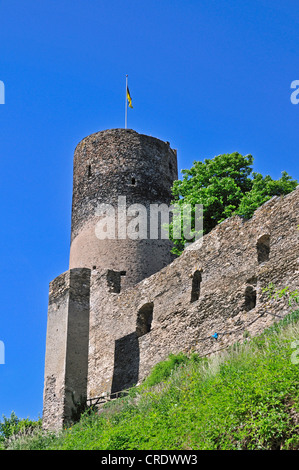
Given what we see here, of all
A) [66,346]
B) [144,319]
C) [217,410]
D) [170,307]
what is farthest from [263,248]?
[217,410]

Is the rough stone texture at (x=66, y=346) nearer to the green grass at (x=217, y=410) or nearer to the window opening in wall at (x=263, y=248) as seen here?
the green grass at (x=217, y=410)

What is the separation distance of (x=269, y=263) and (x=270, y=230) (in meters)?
0.86

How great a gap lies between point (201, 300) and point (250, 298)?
1777mm

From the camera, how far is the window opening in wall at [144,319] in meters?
21.9

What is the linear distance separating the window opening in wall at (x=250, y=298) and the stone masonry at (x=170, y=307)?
0.02 metres

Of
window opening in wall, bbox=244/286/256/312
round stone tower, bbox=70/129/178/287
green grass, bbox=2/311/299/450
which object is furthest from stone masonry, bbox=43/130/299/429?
round stone tower, bbox=70/129/178/287

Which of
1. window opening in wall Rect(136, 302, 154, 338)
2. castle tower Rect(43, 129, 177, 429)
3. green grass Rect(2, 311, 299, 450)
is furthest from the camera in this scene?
castle tower Rect(43, 129, 177, 429)

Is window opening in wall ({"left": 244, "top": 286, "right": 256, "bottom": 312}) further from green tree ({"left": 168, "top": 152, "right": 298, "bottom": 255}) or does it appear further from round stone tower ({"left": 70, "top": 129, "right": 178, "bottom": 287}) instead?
round stone tower ({"left": 70, "top": 129, "right": 178, "bottom": 287})

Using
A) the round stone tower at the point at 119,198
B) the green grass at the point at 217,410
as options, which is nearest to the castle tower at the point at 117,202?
the round stone tower at the point at 119,198

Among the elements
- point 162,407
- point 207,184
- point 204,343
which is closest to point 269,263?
point 204,343

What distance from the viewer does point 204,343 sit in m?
18.9

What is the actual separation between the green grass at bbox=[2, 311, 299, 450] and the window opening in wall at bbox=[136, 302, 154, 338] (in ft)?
14.3

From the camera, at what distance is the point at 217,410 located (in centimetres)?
1263

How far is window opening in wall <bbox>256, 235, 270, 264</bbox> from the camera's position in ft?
60.6
